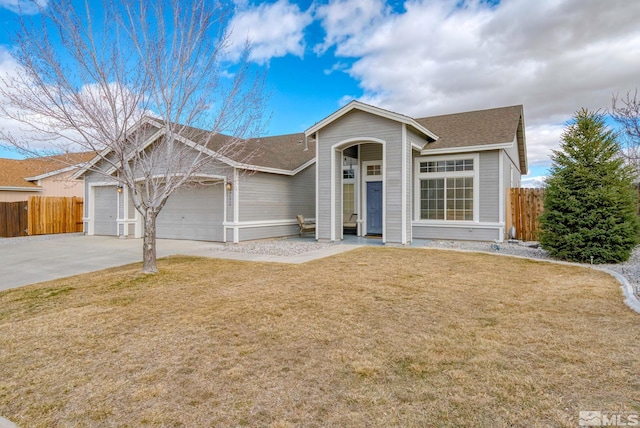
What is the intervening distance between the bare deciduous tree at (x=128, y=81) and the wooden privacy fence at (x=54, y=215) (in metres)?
12.2

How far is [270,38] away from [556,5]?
9275 millimetres

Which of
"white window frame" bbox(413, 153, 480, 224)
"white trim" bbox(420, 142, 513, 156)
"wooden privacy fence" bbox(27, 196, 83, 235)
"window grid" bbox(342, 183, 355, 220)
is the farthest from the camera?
"wooden privacy fence" bbox(27, 196, 83, 235)

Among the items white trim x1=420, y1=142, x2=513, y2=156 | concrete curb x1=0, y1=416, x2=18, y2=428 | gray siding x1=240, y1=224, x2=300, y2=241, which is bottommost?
concrete curb x1=0, y1=416, x2=18, y2=428

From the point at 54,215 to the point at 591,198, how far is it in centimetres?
2200

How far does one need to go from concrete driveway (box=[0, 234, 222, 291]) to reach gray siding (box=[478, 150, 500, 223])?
31.7 ft

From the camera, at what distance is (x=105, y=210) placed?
642 inches

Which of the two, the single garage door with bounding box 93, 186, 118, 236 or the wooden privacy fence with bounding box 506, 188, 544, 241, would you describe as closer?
the wooden privacy fence with bounding box 506, 188, 544, 241

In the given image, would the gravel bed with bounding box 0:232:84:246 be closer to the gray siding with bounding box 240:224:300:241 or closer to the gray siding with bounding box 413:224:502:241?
the gray siding with bounding box 240:224:300:241

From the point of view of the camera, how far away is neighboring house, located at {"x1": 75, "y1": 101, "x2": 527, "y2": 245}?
39.1 ft

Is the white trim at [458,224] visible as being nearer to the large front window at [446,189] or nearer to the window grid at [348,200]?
the large front window at [446,189]

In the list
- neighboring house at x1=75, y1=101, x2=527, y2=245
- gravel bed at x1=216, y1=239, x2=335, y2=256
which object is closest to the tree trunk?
gravel bed at x1=216, y1=239, x2=335, y2=256

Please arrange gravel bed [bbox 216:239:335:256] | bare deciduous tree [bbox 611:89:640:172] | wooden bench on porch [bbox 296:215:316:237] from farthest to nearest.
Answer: wooden bench on porch [bbox 296:215:316:237] → gravel bed [bbox 216:239:335:256] → bare deciduous tree [bbox 611:89:640:172]

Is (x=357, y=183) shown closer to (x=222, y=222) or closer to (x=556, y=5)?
(x=222, y=222)

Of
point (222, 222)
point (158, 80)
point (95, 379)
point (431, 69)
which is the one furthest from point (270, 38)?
point (431, 69)
